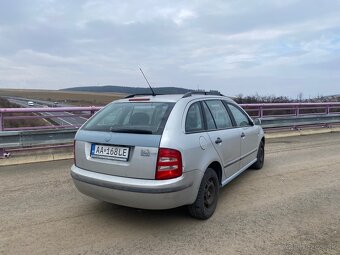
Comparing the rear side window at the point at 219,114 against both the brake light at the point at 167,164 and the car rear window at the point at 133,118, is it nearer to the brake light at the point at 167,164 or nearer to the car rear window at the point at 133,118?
the car rear window at the point at 133,118

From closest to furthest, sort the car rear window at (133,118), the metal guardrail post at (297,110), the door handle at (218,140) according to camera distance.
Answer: the car rear window at (133,118), the door handle at (218,140), the metal guardrail post at (297,110)

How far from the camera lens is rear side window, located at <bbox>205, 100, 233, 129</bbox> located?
493cm

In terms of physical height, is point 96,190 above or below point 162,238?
above

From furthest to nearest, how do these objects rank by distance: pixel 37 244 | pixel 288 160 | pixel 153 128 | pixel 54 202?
pixel 288 160
pixel 54 202
pixel 153 128
pixel 37 244

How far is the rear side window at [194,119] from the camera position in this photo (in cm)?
419

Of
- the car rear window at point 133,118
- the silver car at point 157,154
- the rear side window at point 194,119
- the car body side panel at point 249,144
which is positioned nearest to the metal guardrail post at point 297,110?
the car body side panel at point 249,144

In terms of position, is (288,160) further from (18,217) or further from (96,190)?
(18,217)

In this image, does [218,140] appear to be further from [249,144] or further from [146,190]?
[249,144]

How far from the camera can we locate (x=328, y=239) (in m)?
3.81

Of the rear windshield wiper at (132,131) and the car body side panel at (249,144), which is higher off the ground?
the rear windshield wiper at (132,131)

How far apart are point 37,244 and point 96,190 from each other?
847mm

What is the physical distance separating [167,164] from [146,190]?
1.19ft

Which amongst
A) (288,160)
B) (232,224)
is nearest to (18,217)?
(232,224)

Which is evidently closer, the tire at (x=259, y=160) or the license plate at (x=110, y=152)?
the license plate at (x=110, y=152)
